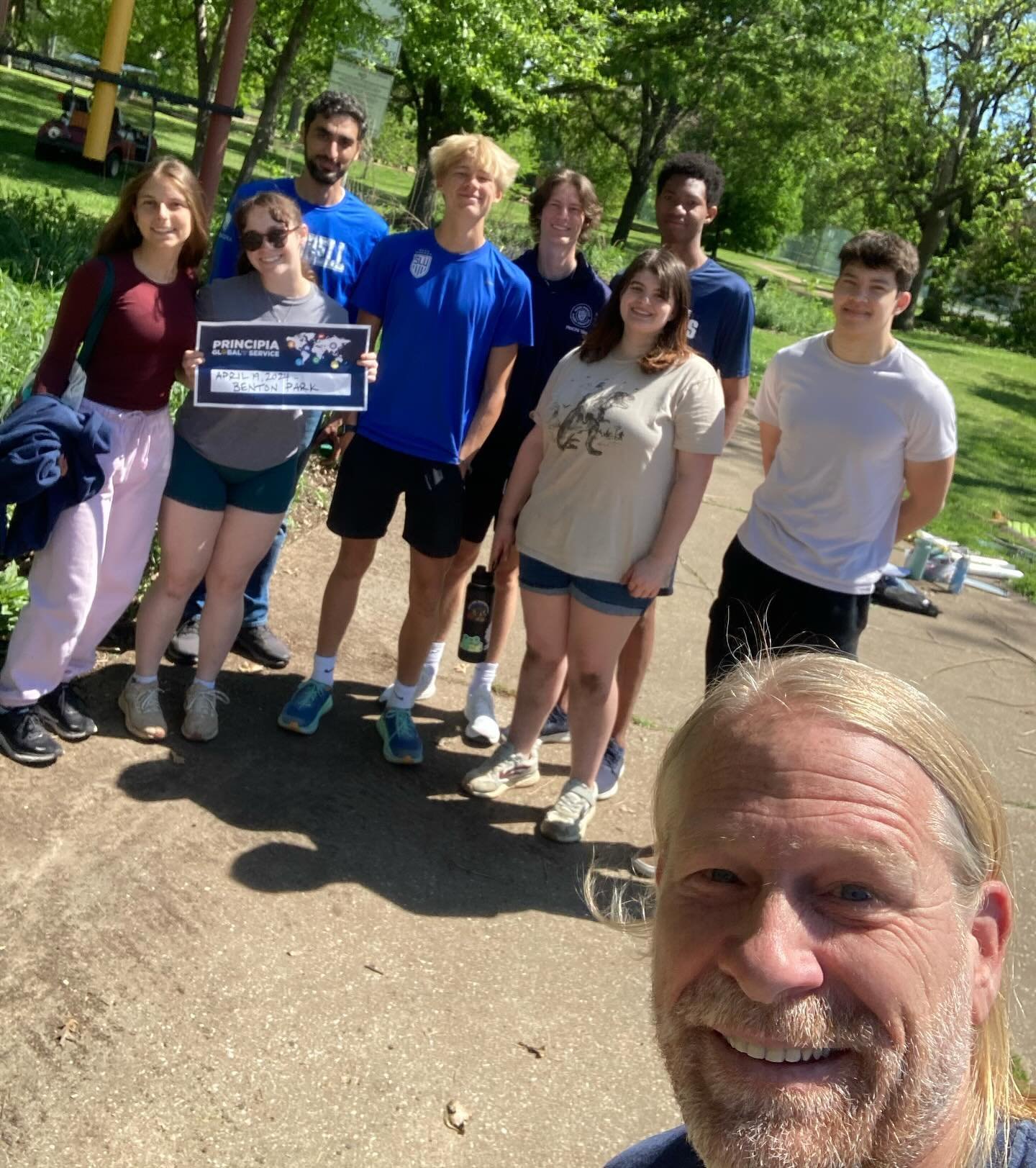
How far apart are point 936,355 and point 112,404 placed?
28546 millimetres

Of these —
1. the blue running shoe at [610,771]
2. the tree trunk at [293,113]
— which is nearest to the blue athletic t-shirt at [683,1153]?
the blue running shoe at [610,771]

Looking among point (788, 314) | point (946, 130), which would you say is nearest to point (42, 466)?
point (788, 314)

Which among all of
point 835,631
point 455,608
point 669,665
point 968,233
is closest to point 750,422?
point 669,665

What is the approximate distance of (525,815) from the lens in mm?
4863

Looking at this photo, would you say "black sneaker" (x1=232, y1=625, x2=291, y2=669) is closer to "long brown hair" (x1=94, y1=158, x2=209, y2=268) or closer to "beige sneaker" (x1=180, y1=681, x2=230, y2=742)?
"beige sneaker" (x1=180, y1=681, x2=230, y2=742)

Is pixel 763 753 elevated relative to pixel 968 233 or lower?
lower

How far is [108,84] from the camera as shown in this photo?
4.34m

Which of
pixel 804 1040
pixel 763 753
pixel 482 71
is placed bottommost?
pixel 804 1040

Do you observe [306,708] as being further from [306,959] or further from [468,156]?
[468,156]

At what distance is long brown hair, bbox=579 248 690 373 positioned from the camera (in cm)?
432

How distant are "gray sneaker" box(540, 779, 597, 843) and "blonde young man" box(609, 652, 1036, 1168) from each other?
3.01m

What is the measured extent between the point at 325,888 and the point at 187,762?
82 centimetres

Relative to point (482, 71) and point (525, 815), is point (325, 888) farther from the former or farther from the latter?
point (482, 71)

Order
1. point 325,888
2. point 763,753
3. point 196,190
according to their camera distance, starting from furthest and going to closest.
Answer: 1. point 196,190
2. point 325,888
3. point 763,753
